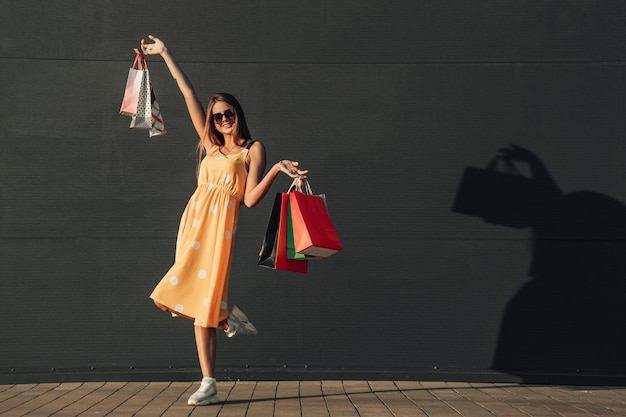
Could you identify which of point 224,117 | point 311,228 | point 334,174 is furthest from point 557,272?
point 224,117

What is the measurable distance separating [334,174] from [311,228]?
1.47 m

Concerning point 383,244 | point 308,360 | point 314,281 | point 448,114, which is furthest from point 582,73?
point 308,360

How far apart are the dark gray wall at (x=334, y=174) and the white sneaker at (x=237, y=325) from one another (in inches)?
29.9

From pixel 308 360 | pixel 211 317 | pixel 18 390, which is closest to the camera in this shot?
pixel 211 317

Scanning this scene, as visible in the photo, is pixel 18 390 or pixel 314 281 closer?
pixel 18 390

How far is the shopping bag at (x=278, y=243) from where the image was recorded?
540 cm

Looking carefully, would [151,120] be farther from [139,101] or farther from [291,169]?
[291,169]

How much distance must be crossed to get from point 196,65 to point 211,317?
7.13 ft

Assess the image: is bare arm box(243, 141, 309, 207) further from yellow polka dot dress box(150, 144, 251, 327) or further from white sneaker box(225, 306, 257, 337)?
white sneaker box(225, 306, 257, 337)

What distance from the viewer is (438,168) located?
21.9 feet

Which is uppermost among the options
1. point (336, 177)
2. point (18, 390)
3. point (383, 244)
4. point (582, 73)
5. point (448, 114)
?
point (582, 73)

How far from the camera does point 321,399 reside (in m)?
5.71

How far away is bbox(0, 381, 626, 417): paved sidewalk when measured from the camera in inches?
205

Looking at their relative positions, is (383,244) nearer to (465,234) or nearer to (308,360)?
(465,234)
